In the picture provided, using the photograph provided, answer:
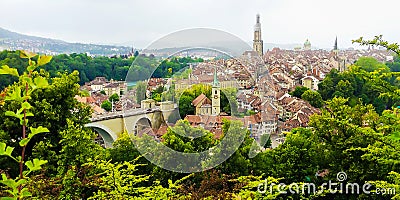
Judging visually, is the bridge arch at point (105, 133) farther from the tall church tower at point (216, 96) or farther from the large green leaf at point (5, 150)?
the large green leaf at point (5, 150)

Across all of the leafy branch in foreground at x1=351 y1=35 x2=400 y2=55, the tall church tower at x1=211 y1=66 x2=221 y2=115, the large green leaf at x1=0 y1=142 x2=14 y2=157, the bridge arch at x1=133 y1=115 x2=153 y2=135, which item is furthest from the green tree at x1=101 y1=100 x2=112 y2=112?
the large green leaf at x1=0 y1=142 x2=14 y2=157

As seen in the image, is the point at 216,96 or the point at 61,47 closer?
the point at 216,96

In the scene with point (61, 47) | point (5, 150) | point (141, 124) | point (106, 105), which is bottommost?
point (106, 105)

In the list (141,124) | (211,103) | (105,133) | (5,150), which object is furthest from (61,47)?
(5,150)

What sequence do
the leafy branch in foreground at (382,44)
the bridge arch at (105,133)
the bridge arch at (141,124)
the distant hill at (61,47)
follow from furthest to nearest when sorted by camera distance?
1. the distant hill at (61,47)
2. the bridge arch at (105,133)
3. the bridge arch at (141,124)
4. the leafy branch in foreground at (382,44)

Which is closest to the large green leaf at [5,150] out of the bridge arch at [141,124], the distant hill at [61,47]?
the bridge arch at [141,124]

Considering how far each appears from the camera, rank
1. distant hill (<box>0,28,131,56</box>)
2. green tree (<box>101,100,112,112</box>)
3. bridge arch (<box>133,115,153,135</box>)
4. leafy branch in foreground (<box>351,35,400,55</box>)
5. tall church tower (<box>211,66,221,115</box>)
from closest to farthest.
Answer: leafy branch in foreground (<box>351,35,400,55</box>) < tall church tower (<box>211,66,221,115</box>) < bridge arch (<box>133,115,153,135</box>) < green tree (<box>101,100,112,112</box>) < distant hill (<box>0,28,131,56</box>)

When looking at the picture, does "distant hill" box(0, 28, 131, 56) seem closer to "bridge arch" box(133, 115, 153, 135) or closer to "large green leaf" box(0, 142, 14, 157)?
"bridge arch" box(133, 115, 153, 135)

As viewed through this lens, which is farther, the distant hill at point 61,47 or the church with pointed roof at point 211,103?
the distant hill at point 61,47

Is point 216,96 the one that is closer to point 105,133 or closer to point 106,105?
point 105,133

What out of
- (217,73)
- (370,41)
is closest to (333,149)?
(217,73)
